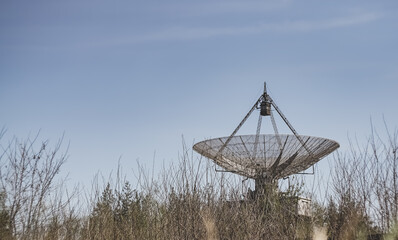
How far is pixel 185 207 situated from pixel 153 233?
1.16m

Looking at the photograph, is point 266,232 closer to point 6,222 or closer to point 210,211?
point 210,211

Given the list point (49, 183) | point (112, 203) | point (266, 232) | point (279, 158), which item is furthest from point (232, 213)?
point (279, 158)

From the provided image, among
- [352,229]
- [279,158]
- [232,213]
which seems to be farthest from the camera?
[279,158]

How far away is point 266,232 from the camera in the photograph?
29.0 feet

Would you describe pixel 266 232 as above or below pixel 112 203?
below

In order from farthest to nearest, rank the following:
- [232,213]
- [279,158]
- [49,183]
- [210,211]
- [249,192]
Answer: [279,158] < [49,183] < [249,192] < [232,213] < [210,211]

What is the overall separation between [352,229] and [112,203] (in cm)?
566

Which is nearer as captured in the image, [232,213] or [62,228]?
[232,213]

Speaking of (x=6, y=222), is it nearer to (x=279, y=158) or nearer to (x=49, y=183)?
(x=49, y=183)

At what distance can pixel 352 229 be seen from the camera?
7.55 metres

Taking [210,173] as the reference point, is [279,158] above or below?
above

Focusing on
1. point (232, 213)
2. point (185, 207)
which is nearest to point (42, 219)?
point (185, 207)

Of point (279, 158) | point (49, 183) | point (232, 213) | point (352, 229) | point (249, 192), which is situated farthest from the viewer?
point (279, 158)

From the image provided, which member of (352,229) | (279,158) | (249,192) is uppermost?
(279,158)
